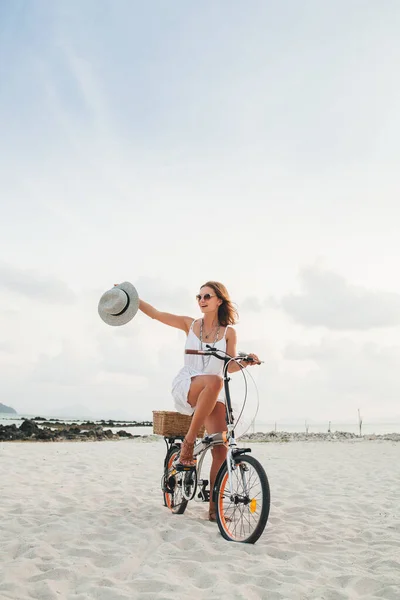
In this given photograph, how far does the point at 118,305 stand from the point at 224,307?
3.01 feet

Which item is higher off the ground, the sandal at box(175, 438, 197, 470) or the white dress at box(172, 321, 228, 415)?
the white dress at box(172, 321, 228, 415)

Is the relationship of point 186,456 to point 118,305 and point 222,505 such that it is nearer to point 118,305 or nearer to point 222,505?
point 222,505

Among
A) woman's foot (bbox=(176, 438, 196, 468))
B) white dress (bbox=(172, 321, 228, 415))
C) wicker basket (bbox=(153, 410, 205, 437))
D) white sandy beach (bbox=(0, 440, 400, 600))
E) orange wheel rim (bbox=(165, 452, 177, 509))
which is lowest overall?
white sandy beach (bbox=(0, 440, 400, 600))

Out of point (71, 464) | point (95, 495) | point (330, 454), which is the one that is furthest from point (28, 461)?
point (330, 454)

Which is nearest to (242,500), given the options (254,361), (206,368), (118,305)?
(254,361)

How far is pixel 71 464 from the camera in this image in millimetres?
8414

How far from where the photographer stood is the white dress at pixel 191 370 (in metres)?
4.42

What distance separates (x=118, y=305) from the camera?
14.4ft

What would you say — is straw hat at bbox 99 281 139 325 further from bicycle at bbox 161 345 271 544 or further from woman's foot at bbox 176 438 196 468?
woman's foot at bbox 176 438 196 468

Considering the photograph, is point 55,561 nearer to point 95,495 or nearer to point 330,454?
point 95,495

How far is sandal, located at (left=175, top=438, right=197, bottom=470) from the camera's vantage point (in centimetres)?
426

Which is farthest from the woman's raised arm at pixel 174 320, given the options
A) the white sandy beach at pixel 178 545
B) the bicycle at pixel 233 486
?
the white sandy beach at pixel 178 545

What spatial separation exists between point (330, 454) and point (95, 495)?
782 cm

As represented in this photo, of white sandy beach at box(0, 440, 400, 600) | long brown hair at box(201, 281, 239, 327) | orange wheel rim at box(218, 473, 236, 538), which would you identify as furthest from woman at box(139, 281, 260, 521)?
white sandy beach at box(0, 440, 400, 600)
